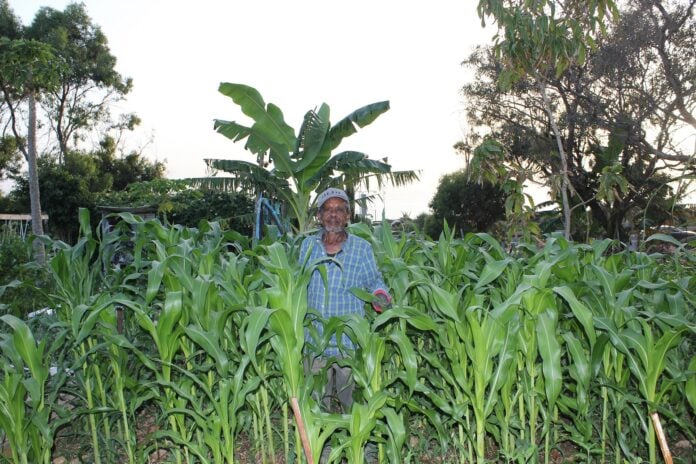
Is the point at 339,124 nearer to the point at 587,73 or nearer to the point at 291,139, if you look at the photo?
the point at 291,139

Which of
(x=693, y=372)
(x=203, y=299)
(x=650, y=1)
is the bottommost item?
(x=693, y=372)

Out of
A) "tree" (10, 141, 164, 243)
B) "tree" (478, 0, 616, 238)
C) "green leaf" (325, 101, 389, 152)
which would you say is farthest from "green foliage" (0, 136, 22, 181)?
"tree" (478, 0, 616, 238)

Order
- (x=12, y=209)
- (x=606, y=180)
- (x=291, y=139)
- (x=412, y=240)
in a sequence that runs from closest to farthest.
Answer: (x=412, y=240), (x=606, y=180), (x=291, y=139), (x=12, y=209)

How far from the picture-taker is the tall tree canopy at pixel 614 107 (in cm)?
1636

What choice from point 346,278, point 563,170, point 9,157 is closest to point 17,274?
point 346,278

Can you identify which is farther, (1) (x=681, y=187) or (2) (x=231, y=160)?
(2) (x=231, y=160)

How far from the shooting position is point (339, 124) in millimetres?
12086

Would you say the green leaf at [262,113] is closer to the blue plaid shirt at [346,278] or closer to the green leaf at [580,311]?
the blue plaid shirt at [346,278]

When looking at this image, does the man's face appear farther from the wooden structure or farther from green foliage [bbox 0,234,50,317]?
the wooden structure

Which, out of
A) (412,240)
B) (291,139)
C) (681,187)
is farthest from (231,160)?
(681,187)

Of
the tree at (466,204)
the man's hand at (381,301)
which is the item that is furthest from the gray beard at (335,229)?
the tree at (466,204)

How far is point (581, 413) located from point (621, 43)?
16931 millimetres

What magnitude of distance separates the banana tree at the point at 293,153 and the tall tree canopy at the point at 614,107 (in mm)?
3680

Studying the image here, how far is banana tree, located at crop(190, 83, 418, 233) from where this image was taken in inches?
454
